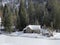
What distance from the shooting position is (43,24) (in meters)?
9.23

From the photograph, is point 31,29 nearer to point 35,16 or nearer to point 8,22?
point 8,22

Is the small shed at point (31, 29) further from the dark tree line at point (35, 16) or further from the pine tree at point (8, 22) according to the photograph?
the pine tree at point (8, 22)

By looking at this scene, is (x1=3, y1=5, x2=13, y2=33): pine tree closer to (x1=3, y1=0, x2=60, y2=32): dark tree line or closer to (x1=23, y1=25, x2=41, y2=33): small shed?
(x1=3, y1=0, x2=60, y2=32): dark tree line

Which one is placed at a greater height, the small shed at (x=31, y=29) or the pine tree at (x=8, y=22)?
the pine tree at (x=8, y=22)

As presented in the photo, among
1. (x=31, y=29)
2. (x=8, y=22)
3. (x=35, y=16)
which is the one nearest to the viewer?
(x=31, y=29)

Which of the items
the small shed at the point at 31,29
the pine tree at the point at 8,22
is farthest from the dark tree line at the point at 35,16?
the small shed at the point at 31,29

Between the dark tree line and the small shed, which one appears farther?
the dark tree line

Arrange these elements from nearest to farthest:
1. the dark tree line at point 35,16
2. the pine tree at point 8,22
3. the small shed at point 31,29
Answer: the small shed at point 31,29, the pine tree at point 8,22, the dark tree line at point 35,16

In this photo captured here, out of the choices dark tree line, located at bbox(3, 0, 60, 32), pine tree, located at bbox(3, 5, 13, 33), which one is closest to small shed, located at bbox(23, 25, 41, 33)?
dark tree line, located at bbox(3, 0, 60, 32)

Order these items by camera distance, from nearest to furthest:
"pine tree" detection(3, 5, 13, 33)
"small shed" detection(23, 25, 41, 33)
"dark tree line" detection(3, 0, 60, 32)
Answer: "small shed" detection(23, 25, 41, 33) → "pine tree" detection(3, 5, 13, 33) → "dark tree line" detection(3, 0, 60, 32)

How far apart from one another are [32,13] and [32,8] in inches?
17.0

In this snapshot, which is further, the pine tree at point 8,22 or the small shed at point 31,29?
the pine tree at point 8,22

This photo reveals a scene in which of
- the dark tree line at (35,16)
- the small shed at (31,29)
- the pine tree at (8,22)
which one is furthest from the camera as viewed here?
the dark tree line at (35,16)

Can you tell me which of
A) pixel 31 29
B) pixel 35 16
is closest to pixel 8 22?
pixel 31 29
